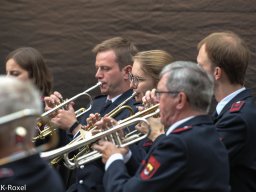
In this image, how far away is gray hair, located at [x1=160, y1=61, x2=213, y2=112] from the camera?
3350 millimetres

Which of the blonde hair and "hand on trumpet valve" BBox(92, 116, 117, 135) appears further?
the blonde hair

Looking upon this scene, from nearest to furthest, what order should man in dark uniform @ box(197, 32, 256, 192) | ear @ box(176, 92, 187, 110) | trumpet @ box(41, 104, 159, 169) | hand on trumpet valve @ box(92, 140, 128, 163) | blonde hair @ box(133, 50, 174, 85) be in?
ear @ box(176, 92, 187, 110)
hand on trumpet valve @ box(92, 140, 128, 163)
man in dark uniform @ box(197, 32, 256, 192)
trumpet @ box(41, 104, 159, 169)
blonde hair @ box(133, 50, 174, 85)

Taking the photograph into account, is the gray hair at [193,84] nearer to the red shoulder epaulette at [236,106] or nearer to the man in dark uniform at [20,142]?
the red shoulder epaulette at [236,106]

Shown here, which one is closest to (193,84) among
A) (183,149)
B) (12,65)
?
(183,149)

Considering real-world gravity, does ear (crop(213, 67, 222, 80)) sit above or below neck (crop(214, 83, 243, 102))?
above

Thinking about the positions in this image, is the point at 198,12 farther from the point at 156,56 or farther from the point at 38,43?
the point at 38,43

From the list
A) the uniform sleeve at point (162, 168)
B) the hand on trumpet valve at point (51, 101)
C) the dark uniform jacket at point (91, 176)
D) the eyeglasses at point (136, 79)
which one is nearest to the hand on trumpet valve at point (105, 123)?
the dark uniform jacket at point (91, 176)

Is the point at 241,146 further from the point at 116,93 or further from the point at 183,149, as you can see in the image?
the point at 116,93

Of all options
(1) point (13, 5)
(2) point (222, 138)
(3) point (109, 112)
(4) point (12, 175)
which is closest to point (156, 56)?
(3) point (109, 112)

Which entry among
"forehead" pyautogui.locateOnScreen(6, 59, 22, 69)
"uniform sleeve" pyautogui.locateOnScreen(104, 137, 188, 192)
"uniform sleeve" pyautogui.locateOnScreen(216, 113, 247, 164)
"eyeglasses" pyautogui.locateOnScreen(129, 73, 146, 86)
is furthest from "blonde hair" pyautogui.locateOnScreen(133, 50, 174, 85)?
"uniform sleeve" pyautogui.locateOnScreen(104, 137, 188, 192)

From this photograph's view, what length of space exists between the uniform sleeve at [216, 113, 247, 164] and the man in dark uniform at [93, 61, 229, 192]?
0.41 metres

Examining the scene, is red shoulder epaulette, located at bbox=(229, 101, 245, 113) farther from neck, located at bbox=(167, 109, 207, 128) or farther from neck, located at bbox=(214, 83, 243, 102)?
neck, located at bbox=(167, 109, 207, 128)

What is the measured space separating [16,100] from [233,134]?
1685 millimetres

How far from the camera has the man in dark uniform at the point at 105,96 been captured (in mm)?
4387
